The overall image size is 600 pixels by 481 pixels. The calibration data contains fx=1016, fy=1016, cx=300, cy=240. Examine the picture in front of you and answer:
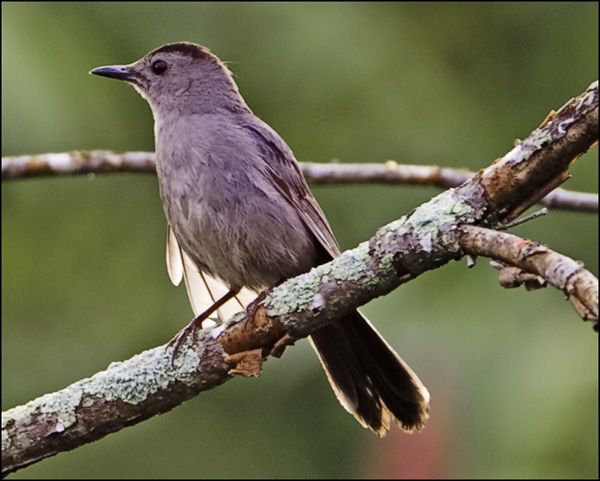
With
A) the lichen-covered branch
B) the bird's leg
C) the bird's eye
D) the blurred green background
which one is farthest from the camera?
the blurred green background

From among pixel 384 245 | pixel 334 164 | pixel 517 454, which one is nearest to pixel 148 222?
pixel 334 164

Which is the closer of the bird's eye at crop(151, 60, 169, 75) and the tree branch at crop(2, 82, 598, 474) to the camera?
the tree branch at crop(2, 82, 598, 474)

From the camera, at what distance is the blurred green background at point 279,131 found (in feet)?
16.3

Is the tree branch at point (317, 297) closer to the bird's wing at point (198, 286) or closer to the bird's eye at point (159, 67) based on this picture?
the bird's wing at point (198, 286)

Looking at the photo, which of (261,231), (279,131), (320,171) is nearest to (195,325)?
(261,231)

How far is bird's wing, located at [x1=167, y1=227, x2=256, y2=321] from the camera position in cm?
415

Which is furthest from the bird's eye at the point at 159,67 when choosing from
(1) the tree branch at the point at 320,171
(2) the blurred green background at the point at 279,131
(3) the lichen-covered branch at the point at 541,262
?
(3) the lichen-covered branch at the point at 541,262

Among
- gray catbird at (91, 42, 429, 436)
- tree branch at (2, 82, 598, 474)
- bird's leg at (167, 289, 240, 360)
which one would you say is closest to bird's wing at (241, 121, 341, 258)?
gray catbird at (91, 42, 429, 436)

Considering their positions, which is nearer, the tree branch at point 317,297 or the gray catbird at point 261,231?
the tree branch at point 317,297

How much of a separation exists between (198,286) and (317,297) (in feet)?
5.08

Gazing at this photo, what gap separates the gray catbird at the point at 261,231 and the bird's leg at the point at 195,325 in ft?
0.05

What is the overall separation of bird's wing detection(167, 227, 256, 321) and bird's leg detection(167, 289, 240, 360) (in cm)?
9

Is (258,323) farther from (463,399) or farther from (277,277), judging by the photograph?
(463,399)

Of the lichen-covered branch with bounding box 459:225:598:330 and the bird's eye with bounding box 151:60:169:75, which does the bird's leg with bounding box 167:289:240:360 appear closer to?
the lichen-covered branch with bounding box 459:225:598:330
